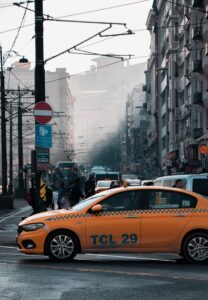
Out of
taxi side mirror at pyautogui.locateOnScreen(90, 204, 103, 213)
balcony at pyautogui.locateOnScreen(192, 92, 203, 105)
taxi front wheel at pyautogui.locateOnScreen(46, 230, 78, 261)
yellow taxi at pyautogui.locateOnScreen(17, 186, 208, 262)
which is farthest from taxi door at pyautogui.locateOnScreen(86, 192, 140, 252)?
balcony at pyautogui.locateOnScreen(192, 92, 203, 105)

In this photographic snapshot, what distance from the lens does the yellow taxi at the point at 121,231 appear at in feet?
45.4

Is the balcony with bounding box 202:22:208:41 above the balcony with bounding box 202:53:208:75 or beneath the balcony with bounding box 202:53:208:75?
above

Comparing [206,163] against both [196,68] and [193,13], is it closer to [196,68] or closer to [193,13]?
[196,68]

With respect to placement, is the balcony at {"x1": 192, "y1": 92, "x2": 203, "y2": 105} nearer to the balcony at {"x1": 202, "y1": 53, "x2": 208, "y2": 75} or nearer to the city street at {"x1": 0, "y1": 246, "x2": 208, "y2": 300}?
the balcony at {"x1": 202, "y1": 53, "x2": 208, "y2": 75}

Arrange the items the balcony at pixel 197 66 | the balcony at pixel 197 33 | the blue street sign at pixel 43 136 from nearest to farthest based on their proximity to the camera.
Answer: the blue street sign at pixel 43 136 → the balcony at pixel 197 33 → the balcony at pixel 197 66

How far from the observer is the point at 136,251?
1391cm

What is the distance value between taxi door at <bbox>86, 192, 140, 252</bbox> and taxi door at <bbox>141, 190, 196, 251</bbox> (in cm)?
17

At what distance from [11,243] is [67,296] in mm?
9639

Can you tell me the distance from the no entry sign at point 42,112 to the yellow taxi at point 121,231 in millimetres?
6121

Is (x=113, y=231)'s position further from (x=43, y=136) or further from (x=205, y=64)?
(x=205, y=64)

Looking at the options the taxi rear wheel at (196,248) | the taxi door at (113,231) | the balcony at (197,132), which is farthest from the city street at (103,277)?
the balcony at (197,132)

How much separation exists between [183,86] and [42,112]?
48.5m

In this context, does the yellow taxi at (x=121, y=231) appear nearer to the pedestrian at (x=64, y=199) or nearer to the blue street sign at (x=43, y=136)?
the blue street sign at (x=43, y=136)

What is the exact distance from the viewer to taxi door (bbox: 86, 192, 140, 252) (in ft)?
45.5
